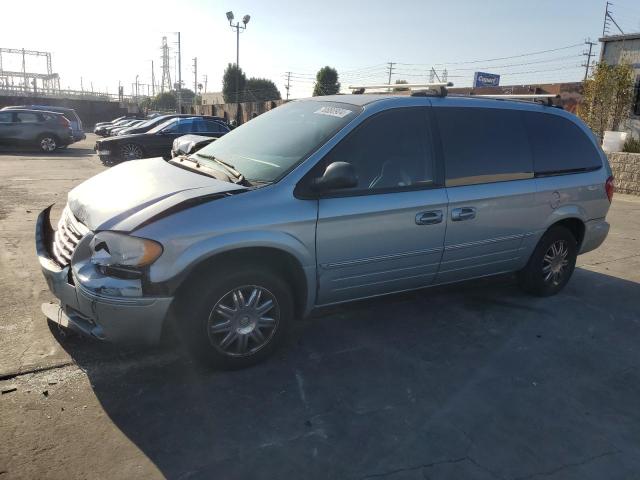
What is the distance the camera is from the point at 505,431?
9.62ft

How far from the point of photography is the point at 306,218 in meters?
3.33

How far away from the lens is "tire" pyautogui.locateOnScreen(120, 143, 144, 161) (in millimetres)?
14766

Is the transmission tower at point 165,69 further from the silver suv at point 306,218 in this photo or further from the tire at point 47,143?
the silver suv at point 306,218

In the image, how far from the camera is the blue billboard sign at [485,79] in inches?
1885

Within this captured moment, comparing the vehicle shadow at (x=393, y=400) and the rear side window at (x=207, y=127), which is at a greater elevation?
the rear side window at (x=207, y=127)

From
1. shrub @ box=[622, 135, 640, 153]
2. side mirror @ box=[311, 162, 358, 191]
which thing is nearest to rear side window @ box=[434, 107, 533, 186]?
side mirror @ box=[311, 162, 358, 191]

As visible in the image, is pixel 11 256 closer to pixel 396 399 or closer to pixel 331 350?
pixel 331 350

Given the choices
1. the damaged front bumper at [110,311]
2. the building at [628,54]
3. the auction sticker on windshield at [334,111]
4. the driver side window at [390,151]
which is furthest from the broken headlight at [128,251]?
the building at [628,54]

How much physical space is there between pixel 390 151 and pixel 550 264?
229 centimetres

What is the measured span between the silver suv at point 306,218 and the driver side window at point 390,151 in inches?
0.4

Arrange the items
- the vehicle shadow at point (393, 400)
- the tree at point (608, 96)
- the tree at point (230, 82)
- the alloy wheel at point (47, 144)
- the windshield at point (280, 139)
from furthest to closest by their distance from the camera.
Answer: the tree at point (230, 82)
the alloy wheel at point (47, 144)
the tree at point (608, 96)
the windshield at point (280, 139)
the vehicle shadow at point (393, 400)

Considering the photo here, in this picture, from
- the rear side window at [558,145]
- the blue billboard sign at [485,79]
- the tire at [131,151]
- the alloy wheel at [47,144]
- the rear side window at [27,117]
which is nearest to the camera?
the rear side window at [558,145]

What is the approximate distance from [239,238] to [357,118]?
4.25 feet

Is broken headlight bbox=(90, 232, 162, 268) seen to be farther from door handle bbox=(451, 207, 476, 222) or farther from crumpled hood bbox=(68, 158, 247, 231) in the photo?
door handle bbox=(451, 207, 476, 222)
